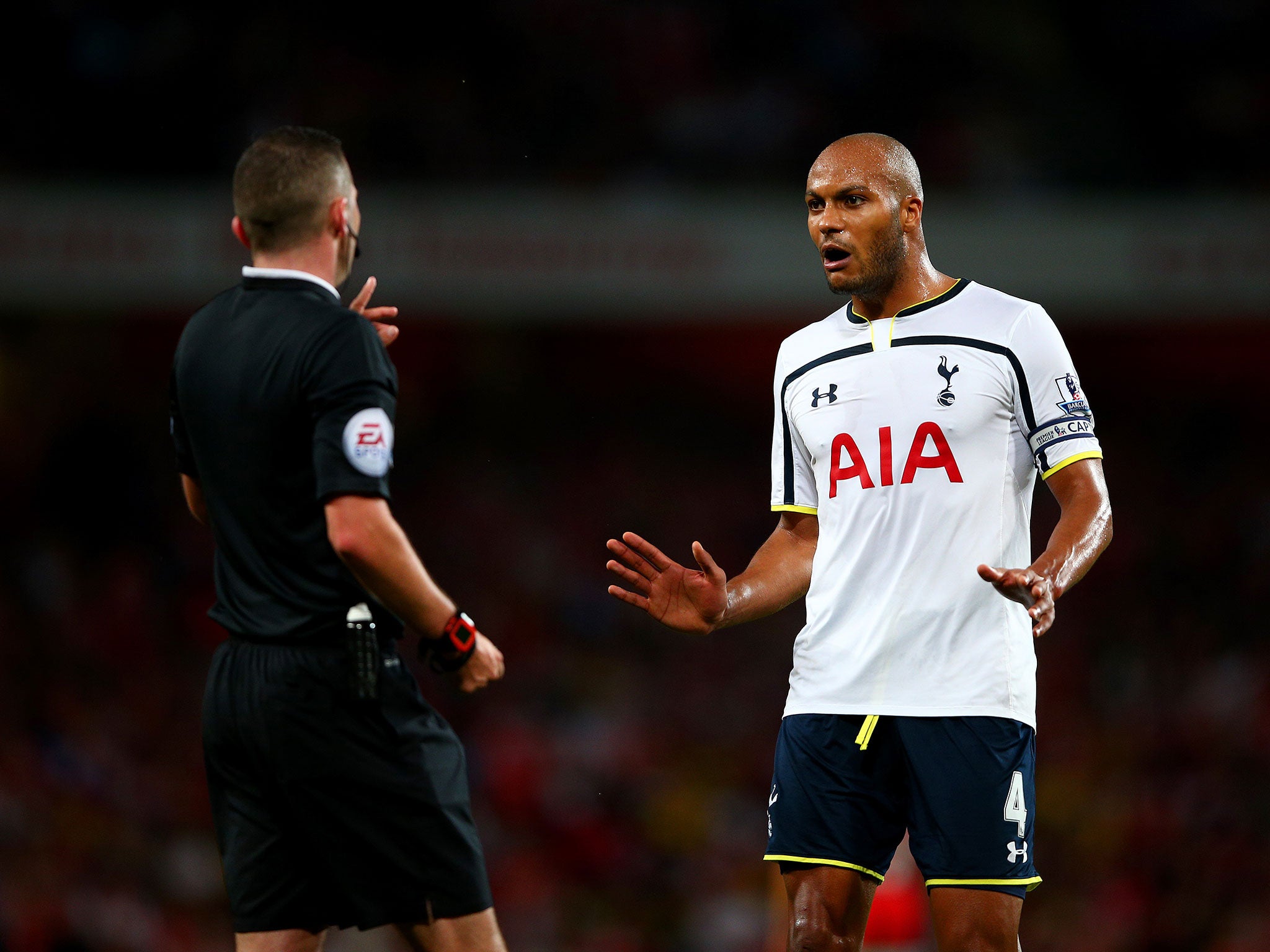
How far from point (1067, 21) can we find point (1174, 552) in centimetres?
519

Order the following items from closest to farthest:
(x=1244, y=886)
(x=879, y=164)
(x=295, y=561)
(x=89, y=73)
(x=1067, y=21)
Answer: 1. (x=295, y=561)
2. (x=879, y=164)
3. (x=1244, y=886)
4. (x=89, y=73)
5. (x=1067, y=21)

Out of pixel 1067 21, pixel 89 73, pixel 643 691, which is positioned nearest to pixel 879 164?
pixel 643 691

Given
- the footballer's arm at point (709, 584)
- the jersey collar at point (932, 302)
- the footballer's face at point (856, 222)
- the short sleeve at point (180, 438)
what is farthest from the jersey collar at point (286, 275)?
the jersey collar at point (932, 302)

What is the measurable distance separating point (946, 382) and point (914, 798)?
106cm

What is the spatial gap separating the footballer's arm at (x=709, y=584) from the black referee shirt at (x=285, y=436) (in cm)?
86

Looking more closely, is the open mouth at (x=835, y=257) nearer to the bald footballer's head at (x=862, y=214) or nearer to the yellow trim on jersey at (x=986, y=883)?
the bald footballer's head at (x=862, y=214)

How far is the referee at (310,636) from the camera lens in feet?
11.1

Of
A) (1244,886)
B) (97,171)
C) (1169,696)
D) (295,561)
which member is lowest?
(1244,886)

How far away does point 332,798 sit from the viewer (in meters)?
3.41

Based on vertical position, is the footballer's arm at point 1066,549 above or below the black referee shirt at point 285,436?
below

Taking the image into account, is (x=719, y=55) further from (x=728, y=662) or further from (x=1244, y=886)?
(x=1244, y=886)

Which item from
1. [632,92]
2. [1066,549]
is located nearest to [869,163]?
[1066,549]

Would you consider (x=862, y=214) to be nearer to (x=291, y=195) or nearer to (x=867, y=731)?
(x=867, y=731)

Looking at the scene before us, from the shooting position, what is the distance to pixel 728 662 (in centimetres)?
1230
